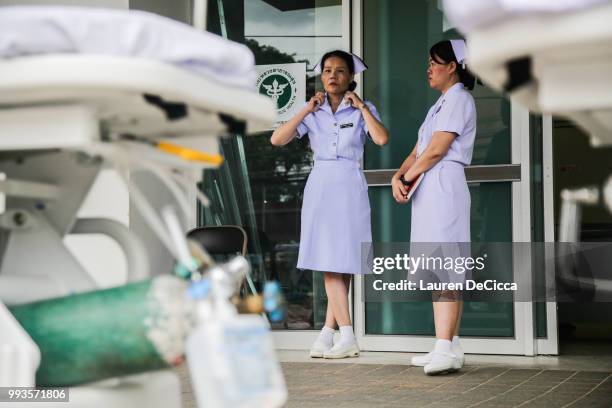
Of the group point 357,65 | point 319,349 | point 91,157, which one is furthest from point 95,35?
point 319,349

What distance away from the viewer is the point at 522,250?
228 inches

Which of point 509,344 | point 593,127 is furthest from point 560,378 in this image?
point 593,127

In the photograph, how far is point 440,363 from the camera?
4691 mm

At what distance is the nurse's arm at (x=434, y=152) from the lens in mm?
4816

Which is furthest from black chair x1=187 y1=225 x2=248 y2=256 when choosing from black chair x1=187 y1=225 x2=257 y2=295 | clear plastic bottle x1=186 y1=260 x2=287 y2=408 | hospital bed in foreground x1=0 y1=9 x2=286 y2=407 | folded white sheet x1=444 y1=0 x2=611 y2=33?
folded white sheet x1=444 y1=0 x2=611 y2=33

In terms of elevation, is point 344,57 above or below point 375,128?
above

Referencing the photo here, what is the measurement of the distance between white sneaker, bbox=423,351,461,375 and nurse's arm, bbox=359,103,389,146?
1229 mm

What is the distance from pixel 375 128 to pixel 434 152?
565 millimetres

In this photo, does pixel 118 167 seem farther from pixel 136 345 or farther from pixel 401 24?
pixel 401 24

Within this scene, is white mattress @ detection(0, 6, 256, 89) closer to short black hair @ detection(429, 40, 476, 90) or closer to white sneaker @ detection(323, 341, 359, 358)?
short black hair @ detection(429, 40, 476, 90)

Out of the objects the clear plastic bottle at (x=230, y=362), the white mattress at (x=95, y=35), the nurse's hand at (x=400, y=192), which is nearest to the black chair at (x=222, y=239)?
the nurse's hand at (x=400, y=192)

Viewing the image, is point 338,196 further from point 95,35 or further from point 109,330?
point 95,35

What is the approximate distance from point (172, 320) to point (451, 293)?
308 cm

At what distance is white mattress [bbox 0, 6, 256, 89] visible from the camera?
1811mm
